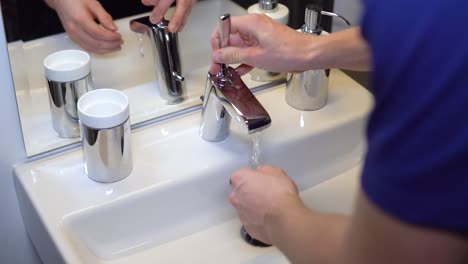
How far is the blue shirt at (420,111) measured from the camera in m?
0.37

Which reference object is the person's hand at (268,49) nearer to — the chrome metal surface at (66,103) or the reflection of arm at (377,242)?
the chrome metal surface at (66,103)

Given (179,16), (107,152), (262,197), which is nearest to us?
(262,197)

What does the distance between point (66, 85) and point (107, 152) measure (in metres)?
0.11

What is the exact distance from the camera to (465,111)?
0.38 metres

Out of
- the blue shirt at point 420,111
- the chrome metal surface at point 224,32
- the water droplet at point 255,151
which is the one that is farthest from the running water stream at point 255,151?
the blue shirt at point 420,111

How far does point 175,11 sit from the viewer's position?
898 millimetres

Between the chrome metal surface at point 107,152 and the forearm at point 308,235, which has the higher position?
the forearm at point 308,235

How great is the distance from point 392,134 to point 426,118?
25 millimetres

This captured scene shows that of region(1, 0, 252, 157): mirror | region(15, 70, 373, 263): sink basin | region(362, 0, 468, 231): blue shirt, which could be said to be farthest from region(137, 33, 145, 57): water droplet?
region(362, 0, 468, 231): blue shirt

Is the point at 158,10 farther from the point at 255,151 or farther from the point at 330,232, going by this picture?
the point at 330,232

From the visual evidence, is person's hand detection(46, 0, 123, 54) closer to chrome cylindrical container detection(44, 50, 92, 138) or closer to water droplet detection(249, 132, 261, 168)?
chrome cylindrical container detection(44, 50, 92, 138)

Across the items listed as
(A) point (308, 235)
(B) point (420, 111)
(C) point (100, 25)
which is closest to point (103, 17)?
(C) point (100, 25)

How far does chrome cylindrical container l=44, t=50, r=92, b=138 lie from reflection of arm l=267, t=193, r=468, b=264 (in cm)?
42

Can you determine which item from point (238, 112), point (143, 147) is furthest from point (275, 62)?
point (143, 147)
